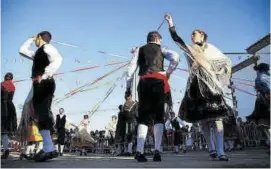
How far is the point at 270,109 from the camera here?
4.05 metres

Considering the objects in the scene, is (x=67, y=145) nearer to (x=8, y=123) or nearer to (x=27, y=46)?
(x=8, y=123)

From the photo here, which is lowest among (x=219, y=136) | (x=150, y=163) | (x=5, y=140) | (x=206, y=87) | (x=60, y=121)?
(x=150, y=163)

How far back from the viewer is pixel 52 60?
13.3ft

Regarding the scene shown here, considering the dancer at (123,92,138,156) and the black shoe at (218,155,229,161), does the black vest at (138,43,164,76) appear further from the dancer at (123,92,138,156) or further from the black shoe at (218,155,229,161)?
the dancer at (123,92,138,156)

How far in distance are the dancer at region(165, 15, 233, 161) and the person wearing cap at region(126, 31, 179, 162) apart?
0.83ft

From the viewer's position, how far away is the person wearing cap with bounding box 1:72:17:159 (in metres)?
5.40

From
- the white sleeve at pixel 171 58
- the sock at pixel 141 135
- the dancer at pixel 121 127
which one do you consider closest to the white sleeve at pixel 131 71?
the white sleeve at pixel 171 58

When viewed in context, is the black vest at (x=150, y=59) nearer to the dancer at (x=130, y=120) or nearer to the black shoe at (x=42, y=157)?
the black shoe at (x=42, y=157)

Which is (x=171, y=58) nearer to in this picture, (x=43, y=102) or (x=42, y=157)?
(x=43, y=102)

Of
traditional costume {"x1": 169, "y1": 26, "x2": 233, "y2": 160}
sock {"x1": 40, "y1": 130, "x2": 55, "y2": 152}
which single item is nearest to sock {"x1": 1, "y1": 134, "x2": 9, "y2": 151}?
sock {"x1": 40, "y1": 130, "x2": 55, "y2": 152}

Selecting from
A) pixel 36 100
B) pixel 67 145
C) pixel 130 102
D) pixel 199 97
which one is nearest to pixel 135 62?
pixel 199 97

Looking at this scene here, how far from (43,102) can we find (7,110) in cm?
180

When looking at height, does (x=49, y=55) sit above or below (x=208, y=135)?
above

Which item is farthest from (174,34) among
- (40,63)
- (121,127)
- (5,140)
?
(121,127)
